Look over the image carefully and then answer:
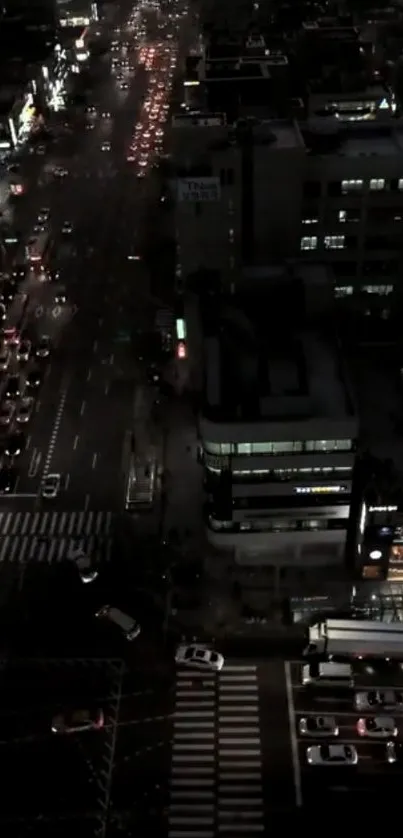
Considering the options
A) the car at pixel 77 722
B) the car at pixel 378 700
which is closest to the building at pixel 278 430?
the car at pixel 378 700

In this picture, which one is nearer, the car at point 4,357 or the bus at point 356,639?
the bus at point 356,639

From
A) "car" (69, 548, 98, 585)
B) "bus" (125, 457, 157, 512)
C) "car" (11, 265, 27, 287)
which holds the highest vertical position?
"car" (11, 265, 27, 287)

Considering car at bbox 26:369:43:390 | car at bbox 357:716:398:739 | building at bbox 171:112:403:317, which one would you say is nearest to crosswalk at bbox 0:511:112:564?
car at bbox 26:369:43:390

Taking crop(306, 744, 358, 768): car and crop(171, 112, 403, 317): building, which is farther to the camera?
crop(171, 112, 403, 317): building

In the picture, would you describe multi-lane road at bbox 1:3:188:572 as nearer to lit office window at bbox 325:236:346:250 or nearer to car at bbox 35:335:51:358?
car at bbox 35:335:51:358

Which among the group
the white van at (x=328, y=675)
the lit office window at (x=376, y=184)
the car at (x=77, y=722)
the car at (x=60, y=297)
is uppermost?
the lit office window at (x=376, y=184)

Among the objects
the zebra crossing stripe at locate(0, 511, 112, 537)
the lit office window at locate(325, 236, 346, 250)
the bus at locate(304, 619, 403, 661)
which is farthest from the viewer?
the lit office window at locate(325, 236, 346, 250)

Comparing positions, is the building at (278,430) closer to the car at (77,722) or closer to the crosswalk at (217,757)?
the crosswalk at (217,757)

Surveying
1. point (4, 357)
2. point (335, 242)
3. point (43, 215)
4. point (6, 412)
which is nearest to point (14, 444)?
point (6, 412)
